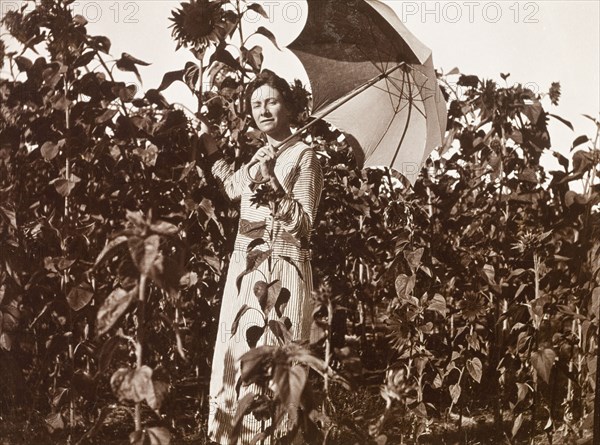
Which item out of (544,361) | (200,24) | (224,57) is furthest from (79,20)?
(544,361)

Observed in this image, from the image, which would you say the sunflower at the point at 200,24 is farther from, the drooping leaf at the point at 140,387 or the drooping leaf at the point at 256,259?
the drooping leaf at the point at 140,387

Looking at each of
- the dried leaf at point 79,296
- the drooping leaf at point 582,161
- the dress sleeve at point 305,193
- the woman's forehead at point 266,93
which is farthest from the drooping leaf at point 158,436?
the drooping leaf at point 582,161

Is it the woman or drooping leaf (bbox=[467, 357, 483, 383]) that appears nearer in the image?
the woman

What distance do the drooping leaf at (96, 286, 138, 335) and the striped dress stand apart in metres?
0.82

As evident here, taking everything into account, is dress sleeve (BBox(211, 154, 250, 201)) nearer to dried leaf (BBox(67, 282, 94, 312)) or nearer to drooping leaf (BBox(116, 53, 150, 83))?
drooping leaf (BBox(116, 53, 150, 83))

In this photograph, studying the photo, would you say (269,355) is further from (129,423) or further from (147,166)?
(129,423)

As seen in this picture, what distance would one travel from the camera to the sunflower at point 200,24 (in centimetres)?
256

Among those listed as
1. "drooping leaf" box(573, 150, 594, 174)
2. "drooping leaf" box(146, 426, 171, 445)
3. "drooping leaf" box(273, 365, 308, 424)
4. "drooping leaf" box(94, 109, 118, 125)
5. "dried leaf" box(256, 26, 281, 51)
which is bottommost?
"drooping leaf" box(146, 426, 171, 445)

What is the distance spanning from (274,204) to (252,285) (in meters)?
0.54

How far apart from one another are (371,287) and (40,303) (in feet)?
6.72

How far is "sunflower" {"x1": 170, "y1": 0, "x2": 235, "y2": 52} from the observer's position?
101 inches

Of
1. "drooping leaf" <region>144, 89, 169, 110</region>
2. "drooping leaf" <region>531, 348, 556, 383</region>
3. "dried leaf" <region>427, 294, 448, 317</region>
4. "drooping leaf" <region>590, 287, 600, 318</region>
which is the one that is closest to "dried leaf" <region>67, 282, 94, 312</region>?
"drooping leaf" <region>144, 89, 169, 110</region>

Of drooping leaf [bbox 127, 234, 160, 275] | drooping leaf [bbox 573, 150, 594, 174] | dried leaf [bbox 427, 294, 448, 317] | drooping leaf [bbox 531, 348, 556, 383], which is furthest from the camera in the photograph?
drooping leaf [bbox 573, 150, 594, 174]

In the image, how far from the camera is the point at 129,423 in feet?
10.5
